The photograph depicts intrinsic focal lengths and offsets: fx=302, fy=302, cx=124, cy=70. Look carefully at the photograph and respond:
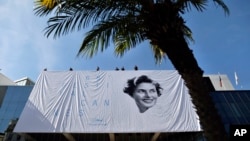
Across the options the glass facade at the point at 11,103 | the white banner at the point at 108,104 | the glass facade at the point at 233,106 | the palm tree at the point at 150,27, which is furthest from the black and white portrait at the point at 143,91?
the palm tree at the point at 150,27

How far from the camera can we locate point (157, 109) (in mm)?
15586

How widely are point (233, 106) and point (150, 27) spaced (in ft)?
41.7

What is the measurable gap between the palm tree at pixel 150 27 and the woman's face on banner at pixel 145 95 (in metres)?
9.43

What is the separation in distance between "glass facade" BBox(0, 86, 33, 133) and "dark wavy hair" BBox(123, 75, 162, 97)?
682 centimetres

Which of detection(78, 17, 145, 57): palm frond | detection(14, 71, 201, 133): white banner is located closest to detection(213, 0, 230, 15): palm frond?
detection(78, 17, 145, 57): palm frond

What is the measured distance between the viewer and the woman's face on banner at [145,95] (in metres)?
15.9

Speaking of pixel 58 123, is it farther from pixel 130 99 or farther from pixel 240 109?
pixel 240 109

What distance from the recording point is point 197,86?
4.34 meters

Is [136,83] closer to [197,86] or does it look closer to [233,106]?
[233,106]

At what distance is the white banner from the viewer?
48.6 feet

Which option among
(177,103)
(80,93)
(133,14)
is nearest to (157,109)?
(177,103)

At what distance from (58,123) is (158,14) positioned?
11152mm

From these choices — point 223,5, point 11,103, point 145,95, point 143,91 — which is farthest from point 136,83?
point 223,5

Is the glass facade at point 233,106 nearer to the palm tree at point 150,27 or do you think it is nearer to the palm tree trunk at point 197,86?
the palm tree at point 150,27
